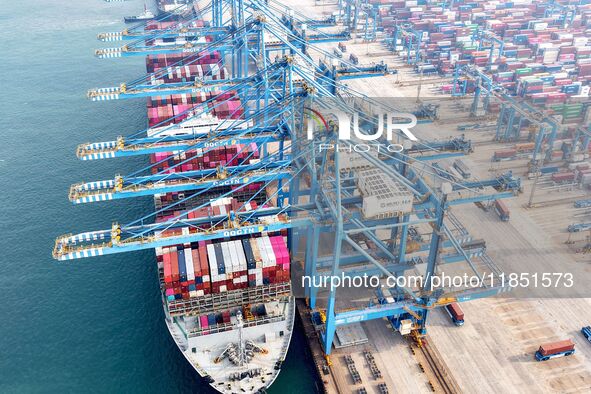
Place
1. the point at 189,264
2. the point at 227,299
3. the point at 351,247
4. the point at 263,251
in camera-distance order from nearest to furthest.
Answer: the point at 189,264, the point at 227,299, the point at 263,251, the point at 351,247


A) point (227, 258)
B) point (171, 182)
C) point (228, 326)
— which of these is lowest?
point (228, 326)

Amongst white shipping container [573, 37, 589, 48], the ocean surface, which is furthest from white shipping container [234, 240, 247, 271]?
white shipping container [573, 37, 589, 48]

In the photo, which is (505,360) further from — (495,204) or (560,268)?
(495,204)

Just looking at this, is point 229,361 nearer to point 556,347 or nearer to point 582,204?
point 556,347

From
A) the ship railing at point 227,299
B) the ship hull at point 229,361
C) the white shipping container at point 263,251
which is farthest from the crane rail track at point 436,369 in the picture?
the white shipping container at point 263,251

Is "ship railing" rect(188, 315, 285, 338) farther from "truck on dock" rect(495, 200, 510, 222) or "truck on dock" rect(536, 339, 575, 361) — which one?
"truck on dock" rect(495, 200, 510, 222)

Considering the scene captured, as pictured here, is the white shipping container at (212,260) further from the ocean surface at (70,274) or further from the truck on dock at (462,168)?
the truck on dock at (462,168)

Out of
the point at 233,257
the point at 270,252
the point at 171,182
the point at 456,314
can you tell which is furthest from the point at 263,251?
the point at 456,314
